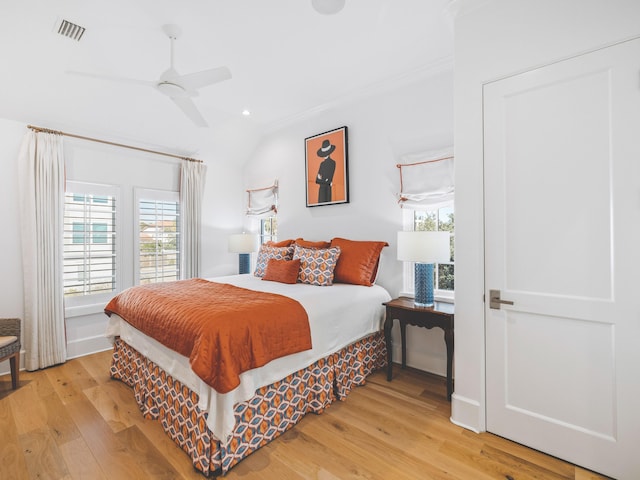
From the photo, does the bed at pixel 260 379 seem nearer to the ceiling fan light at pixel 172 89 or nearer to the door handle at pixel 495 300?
the door handle at pixel 495 300

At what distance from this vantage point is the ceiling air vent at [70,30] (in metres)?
2.46

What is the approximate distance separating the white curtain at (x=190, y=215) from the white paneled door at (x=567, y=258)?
374 cm

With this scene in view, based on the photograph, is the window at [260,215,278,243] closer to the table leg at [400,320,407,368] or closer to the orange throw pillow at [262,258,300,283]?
the orange throw pillow at [262,258,300,283]

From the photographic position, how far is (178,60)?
9.55 feet

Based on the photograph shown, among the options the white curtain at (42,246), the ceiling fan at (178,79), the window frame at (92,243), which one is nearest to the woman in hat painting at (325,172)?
the ceiling fan at (178,79)

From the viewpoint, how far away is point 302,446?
1.99 metres

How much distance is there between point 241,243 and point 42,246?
2.19 metres

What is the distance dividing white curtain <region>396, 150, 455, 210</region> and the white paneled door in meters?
0.85

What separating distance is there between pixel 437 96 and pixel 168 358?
3.22 m

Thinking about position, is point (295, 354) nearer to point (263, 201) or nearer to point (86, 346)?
point (86, 346)

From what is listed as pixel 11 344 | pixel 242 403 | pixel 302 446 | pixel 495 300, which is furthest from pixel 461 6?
pixel 11 344

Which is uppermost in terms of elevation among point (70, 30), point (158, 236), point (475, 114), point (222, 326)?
point (70, 30)

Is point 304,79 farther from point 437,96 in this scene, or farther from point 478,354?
point 478,354

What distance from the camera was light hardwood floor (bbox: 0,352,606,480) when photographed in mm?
1767
